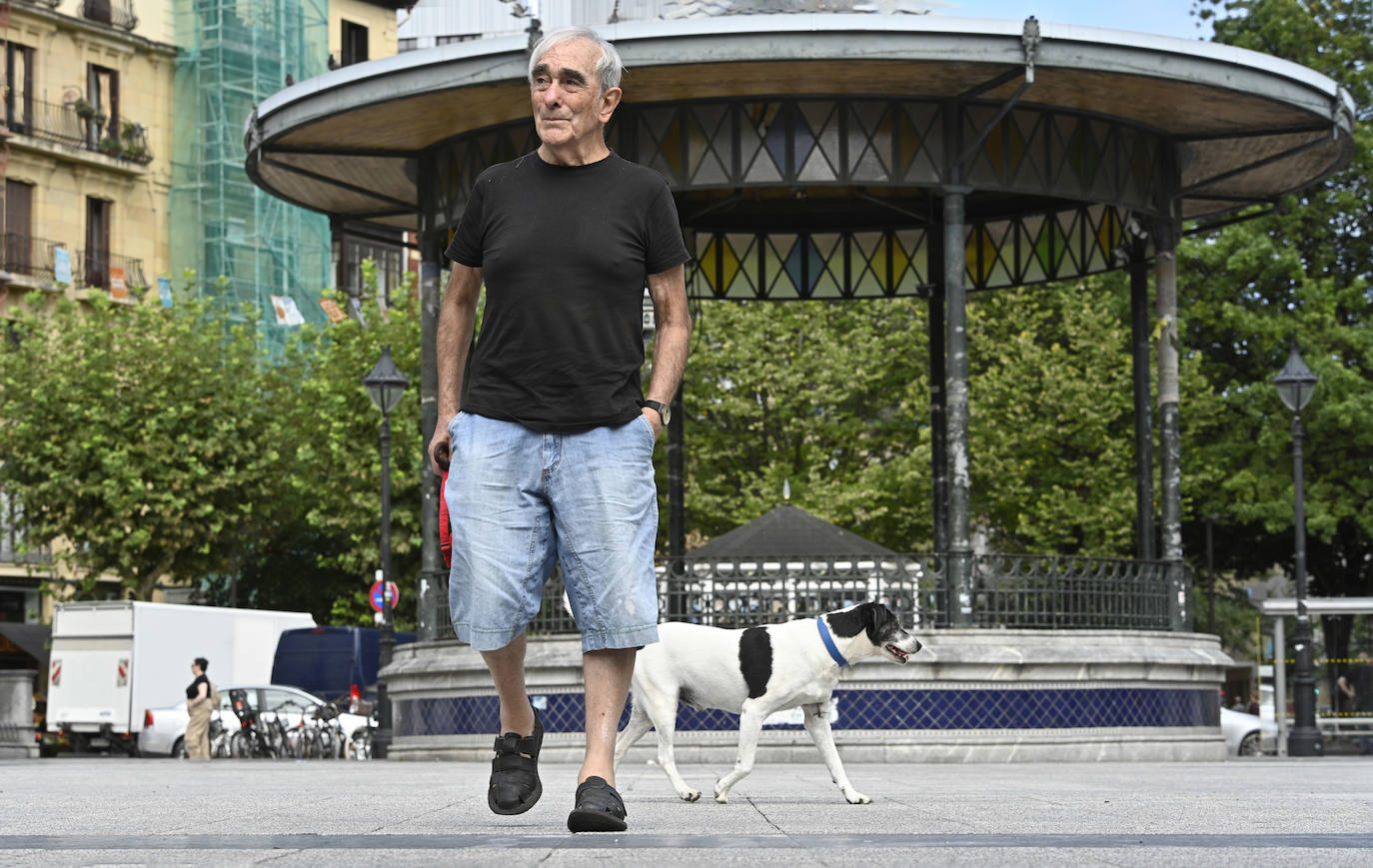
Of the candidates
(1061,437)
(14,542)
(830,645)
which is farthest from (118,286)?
(830,645)

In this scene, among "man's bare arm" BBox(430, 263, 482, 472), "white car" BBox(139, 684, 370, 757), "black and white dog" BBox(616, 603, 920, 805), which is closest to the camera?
"man's bare arm" BBox(430, 263, 482, 472)

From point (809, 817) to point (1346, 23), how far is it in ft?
125

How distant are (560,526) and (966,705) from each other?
14429 mm

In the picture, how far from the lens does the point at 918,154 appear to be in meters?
20.7

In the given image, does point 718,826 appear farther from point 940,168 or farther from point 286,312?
point 286,312

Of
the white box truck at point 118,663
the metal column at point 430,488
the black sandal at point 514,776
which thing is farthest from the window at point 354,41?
the black sandal at point 514,776

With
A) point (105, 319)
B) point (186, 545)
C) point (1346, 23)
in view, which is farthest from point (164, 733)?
point (1346, 23)

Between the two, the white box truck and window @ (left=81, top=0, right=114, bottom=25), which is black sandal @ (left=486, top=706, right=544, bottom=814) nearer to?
the white box truck

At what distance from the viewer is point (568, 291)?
21.7 feet

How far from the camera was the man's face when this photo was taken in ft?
21.6

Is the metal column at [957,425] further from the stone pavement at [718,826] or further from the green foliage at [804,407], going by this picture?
the green foliage at [804,407]

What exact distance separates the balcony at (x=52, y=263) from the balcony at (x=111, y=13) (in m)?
6.31

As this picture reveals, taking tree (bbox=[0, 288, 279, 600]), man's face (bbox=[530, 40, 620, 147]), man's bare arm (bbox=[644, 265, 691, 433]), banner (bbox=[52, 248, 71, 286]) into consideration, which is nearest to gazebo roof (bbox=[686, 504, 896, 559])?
tree (bbox=[0, 288, 279, 600])

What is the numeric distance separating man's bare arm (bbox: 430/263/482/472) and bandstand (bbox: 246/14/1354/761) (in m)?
12.2
